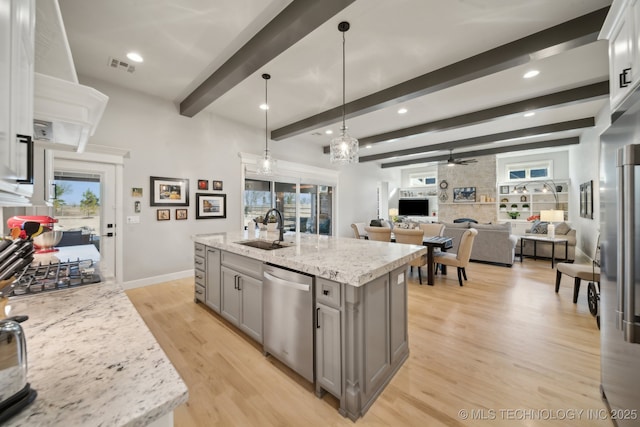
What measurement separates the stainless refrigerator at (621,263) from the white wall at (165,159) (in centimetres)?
471

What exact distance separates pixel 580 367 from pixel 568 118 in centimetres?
517

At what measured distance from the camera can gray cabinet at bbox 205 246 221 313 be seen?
2769 mm

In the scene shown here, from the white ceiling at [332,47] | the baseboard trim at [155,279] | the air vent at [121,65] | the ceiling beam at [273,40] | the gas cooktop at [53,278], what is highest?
the air vent at [121,65]

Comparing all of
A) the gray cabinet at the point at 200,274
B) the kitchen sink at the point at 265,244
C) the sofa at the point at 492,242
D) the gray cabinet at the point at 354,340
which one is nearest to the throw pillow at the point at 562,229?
the sofa at the point at 492,242

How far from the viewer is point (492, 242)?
531 centimetres

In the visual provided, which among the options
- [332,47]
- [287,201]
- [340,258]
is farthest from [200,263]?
[287,201]

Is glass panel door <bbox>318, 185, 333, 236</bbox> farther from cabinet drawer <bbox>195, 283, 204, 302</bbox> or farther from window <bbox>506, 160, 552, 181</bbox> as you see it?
window <bbox>506, 160, 552, 181</bbox>

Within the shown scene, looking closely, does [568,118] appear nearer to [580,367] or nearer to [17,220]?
[580,367]

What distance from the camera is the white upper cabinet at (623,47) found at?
4.05 ft

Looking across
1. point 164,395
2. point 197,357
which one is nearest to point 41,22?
point 164,395

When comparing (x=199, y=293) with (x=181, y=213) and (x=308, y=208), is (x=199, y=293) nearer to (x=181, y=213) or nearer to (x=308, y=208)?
(x=181, y=213)

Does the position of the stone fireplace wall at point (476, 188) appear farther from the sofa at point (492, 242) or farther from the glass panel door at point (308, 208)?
the glass panel door at point (308, 208)

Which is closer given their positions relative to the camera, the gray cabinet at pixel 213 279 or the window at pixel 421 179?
the gray cabinet at pixel 213 279

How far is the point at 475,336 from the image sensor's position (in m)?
2.48
